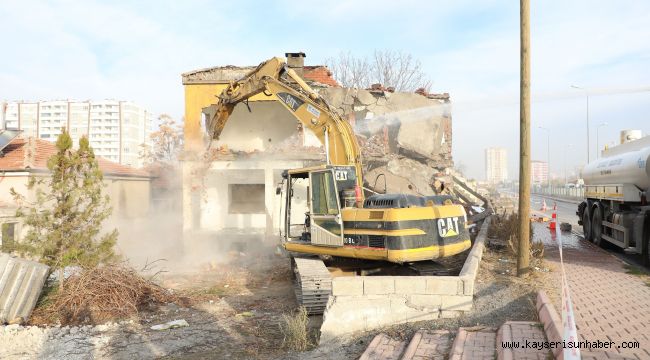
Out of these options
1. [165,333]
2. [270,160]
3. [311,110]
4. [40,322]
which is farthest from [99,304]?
[270,160]

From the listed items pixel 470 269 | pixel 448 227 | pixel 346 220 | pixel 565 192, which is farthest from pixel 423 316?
pixel 565 192

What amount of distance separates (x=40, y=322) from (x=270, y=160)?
10409mm

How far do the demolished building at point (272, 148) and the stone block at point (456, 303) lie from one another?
999cm

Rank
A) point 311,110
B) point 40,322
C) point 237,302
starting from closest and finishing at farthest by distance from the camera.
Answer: point 40,322 → point 237,302 → point 311,110

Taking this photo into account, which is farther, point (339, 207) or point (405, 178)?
point (405, 178)

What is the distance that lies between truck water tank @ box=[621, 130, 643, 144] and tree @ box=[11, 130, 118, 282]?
14397mm

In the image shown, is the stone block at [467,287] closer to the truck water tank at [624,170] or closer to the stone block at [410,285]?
the stone block at [410,285]

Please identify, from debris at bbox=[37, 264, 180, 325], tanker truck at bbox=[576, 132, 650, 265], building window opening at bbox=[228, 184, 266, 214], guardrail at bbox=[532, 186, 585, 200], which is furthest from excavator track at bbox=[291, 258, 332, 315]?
guardrail at bbox=[532, 186, 585, 200]

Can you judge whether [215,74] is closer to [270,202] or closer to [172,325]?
[270,202]

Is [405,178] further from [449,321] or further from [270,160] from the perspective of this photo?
[449,321]

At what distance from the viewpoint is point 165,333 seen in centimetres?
816

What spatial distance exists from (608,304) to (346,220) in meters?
4.45

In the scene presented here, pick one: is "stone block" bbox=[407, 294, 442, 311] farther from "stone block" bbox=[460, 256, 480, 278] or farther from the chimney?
the chimney

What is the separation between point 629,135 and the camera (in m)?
14.7
